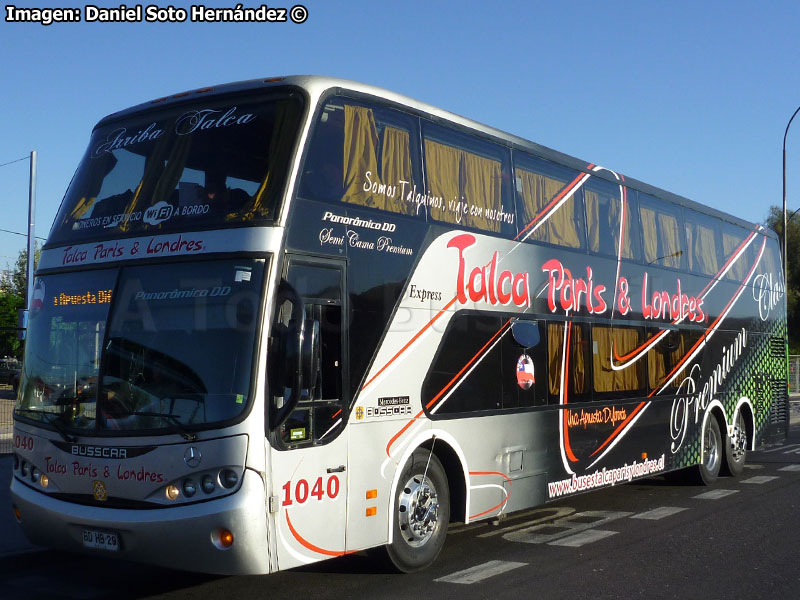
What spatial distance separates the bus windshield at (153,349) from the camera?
660 centimetres

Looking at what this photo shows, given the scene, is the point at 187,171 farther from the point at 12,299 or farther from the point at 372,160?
the point at 12,299

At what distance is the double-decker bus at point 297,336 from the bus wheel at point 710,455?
3.69 m

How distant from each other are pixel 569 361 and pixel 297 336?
4.84 m

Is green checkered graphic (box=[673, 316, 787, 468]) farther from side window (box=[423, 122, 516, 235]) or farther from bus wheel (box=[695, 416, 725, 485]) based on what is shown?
side window (box=[423, 122, 516, 235])

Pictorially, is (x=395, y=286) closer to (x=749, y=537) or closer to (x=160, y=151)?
(x=160, y=151)

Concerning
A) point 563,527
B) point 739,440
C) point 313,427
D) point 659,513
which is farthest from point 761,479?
point 313,427

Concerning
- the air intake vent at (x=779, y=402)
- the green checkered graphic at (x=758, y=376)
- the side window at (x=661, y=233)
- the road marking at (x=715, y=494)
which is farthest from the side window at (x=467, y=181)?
the air intake vent at (x=779, y=402)

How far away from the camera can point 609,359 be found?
37.0 ft

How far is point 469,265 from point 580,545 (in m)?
2.96

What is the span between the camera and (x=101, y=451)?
22.4 feet

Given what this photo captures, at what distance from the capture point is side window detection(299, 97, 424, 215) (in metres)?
7.39

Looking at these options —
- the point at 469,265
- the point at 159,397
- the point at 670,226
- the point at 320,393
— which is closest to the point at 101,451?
the point at 159,397

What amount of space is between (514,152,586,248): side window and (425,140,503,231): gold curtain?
0.45m

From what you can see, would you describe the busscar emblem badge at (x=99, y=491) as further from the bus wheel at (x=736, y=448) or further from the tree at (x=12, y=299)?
the tree at (x=12, y=299)
